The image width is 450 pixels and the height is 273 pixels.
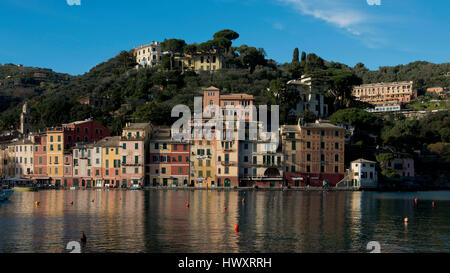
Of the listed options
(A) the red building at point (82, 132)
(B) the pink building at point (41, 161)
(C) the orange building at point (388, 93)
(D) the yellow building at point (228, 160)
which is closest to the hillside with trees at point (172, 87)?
(A) the red building at point (82, 132)

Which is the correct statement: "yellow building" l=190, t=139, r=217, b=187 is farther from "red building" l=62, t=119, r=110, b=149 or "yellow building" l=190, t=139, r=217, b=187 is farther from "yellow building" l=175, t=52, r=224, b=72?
"yellow building" l=175, t=52, r=224, b=72

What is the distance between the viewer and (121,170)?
78.0 meters

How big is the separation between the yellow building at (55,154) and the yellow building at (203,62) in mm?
48479

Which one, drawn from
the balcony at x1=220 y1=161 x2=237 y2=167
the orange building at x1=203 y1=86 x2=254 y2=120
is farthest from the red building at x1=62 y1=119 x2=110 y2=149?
the balcony at x1=220 y1=161 x2=237 y2=167

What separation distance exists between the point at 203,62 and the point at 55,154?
53.0 m

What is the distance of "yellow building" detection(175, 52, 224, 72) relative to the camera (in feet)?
411

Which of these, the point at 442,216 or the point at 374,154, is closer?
the point at 442,216

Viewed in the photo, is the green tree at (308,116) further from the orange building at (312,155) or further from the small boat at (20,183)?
the small boat at (20,183)

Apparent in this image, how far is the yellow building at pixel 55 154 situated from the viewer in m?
82.8

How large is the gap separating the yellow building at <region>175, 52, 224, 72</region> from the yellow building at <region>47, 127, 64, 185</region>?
48.5 metres

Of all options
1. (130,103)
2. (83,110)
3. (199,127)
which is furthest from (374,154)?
(83,110)

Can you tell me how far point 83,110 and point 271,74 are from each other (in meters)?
45.5

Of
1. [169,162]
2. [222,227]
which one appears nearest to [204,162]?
[169,162]
